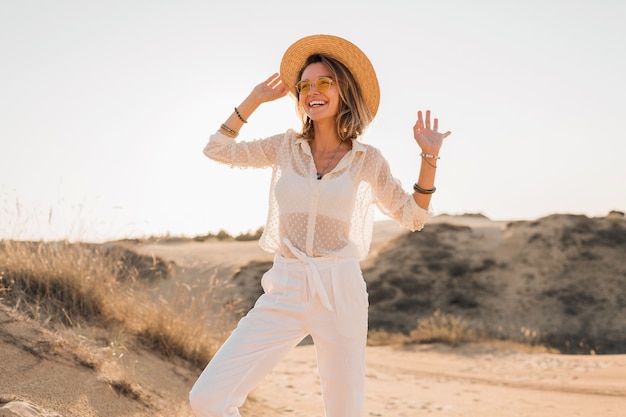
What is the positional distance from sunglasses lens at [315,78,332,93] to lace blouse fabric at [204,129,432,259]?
28cm

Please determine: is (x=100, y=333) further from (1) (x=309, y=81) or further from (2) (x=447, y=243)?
(2) (x=447, y=243)

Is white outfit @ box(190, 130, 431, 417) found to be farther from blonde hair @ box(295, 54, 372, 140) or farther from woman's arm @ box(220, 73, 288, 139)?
woman's arm @ box(220, 73, 288, 139)

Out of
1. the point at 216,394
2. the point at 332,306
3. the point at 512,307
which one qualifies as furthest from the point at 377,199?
the point at 512,307

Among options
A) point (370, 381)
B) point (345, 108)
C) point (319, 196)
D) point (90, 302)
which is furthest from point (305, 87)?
point (370, 381)

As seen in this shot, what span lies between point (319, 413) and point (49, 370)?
260 centimetres

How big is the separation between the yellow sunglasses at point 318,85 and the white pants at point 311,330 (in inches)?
34.7

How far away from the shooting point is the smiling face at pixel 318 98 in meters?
3.39

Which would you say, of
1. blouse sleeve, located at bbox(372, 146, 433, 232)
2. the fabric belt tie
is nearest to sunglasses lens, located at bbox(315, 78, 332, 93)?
blouse sleeve, located at bbox(372, 146, 433, 232)

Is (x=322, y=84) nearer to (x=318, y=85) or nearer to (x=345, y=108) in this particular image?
(x=318, y=85)

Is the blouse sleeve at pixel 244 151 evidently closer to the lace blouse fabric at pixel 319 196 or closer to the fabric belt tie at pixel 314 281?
the lace blouse fabric at pixel 319 196

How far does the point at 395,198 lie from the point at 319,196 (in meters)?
0.43

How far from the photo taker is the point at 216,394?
2.86 m

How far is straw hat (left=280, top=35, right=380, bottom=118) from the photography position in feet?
11.7

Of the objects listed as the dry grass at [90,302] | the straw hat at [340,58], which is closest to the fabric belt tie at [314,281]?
the straw hat at [340,58]
